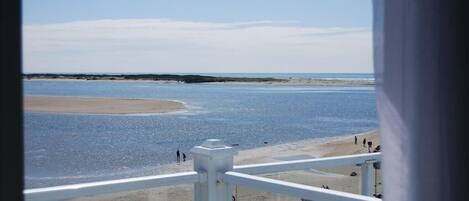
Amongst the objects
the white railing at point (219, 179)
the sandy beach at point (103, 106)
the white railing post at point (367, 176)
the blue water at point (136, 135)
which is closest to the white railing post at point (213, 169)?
the white railing at point (219, 179)

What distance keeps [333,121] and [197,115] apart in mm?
10644

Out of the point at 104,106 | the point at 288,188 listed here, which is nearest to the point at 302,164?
the point at 288,188

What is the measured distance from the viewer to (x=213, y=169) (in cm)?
269

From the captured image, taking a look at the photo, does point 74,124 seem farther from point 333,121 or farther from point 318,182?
point 318,182

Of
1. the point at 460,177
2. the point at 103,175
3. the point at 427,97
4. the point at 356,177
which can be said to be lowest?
the point at 103,175

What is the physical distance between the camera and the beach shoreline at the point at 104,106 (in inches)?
1860

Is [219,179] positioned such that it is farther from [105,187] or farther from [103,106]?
[103,106]

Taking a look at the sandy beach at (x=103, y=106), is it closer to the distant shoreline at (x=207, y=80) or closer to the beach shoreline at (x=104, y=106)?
the beach shoreline at (x=104, y=106)

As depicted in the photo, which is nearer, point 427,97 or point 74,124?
point 427,97

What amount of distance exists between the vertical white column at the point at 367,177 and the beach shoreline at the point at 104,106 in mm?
43366

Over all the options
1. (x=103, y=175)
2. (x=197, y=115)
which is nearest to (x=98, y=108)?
(x=197, y=115)

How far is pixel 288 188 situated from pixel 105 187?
2.51 ft

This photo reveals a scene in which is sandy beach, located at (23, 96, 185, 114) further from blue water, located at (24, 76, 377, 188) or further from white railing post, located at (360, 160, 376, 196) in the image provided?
white railing post, located at (360, 160, 376, 196)

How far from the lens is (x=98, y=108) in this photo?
49000 mm
